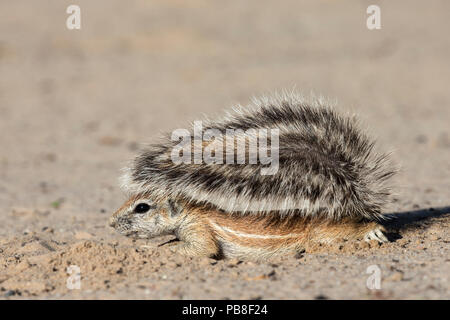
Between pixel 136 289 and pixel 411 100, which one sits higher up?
pixel 411 100

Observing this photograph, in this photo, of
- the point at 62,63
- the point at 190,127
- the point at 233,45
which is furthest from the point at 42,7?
Answer: the point at 190,127

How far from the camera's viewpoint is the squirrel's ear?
6.30 meters

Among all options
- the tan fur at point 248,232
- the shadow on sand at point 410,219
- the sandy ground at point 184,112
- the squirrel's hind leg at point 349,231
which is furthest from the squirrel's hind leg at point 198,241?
the shadow on sand at point 410,219

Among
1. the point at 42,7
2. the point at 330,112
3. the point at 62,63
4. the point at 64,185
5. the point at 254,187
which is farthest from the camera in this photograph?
the point at 42,7

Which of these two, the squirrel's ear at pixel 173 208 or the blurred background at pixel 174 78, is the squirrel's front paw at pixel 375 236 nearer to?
the squirrel's ear at pixel 173 208

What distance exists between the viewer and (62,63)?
Result: 21.0 meters

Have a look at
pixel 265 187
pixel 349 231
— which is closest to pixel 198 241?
pixel 265 187

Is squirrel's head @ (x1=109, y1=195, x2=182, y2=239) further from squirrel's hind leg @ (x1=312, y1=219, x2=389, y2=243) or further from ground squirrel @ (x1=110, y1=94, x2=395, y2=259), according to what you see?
squirrel's hind leg @ (x1=312, y1=219, x2=389, y2=243)

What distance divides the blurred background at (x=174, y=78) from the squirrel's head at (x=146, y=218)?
202 cm

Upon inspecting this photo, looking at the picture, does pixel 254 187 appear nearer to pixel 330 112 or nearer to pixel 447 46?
pixel 330 112
